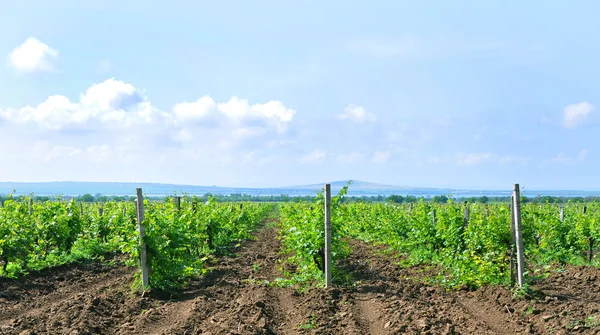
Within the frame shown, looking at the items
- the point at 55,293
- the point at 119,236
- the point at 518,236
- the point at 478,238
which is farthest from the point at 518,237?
the point at 55,293

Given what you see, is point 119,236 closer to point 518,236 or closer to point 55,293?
point 55,293

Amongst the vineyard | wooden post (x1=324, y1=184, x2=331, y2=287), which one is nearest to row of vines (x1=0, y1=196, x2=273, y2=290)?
the vineyard

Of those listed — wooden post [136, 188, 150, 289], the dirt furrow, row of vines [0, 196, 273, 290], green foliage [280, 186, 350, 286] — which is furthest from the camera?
green foliage [280, 186, 350, 286]

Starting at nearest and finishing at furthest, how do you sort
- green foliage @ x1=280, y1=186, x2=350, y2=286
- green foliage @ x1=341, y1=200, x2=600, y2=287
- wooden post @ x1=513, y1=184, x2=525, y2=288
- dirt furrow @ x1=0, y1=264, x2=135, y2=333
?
dirt furrow @ x1=0, y1=264, x2=135, y2=333
wooden post @ x1=513, y1=184, x2=525, y2=288
green foliage @ x1=341, y1=200, x2=600, y2=287
green foliage @ x1=280, y1=186, x2=350, y2=286

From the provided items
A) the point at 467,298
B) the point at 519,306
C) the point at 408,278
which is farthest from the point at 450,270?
the point at 519,306

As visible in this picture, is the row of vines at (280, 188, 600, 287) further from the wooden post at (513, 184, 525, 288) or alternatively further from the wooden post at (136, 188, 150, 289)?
the wooden post at (136, 188, 150, 289)

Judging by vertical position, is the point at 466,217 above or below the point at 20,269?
above

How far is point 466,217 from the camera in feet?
43.2

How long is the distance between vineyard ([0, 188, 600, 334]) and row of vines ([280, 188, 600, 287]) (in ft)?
0.13

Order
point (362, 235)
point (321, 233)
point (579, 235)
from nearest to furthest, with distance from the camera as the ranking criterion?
point (321, 233), point (579, 235), point (362, 235)

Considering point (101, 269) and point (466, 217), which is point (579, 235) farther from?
point (101, 269)

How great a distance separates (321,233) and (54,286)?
5.65 metres

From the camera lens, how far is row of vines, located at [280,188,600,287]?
9867 mm

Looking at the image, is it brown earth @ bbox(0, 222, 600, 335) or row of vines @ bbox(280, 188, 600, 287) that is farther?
row of vines @ bbox(280, 188, 600, 287)
